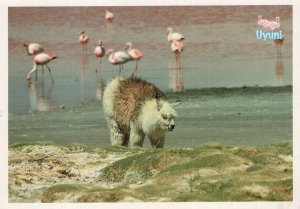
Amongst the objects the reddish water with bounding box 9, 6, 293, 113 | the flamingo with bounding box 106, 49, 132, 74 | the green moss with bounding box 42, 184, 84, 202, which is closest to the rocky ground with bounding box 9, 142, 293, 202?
the green moss with bounding box 42, 184, 84, 202

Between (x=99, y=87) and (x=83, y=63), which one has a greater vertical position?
(x=83, y=63)

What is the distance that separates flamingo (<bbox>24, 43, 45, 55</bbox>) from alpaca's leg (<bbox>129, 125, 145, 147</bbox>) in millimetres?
1013

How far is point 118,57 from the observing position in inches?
286

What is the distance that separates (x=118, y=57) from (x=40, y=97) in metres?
0.73

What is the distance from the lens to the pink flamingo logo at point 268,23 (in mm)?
7088

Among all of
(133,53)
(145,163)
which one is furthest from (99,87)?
(145,163)

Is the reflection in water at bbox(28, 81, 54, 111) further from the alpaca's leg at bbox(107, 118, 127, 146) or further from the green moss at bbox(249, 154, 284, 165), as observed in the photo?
the green moss at bbox(249, 154, 284, 165)

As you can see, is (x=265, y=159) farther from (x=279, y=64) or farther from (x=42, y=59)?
(x=42, y=59)

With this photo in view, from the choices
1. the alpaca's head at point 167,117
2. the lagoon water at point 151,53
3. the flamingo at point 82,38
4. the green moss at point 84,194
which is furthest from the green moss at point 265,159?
the flamingo at point 82,38

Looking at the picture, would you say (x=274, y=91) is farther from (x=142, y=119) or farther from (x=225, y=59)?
(x=142, y=119)
